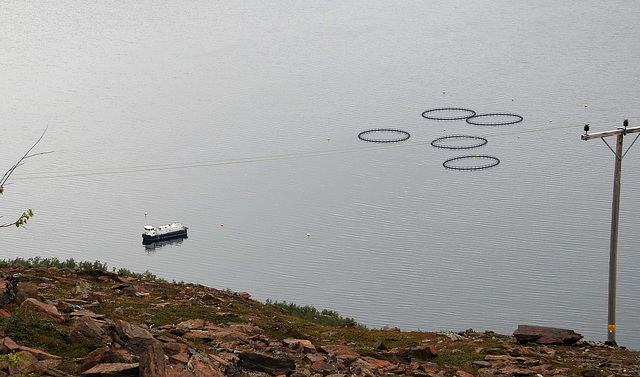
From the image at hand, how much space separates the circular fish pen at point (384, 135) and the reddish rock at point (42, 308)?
1101 inches

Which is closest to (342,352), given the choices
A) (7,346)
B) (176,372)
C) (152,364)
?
(176,372)

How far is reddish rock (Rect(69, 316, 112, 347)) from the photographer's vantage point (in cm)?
1112

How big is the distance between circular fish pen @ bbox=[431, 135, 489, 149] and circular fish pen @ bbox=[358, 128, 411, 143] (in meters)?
1.66

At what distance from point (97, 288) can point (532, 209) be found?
19.4 meters

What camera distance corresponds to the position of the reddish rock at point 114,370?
9.87 m

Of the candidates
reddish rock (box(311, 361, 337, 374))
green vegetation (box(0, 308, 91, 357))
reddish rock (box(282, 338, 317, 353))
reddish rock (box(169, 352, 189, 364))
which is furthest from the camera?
reddish rock (box(282, 338, 317, 353))

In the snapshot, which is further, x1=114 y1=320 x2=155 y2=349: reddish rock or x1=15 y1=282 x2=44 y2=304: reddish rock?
x1=15 y1=282 x2=44 y2=304: reddish rock

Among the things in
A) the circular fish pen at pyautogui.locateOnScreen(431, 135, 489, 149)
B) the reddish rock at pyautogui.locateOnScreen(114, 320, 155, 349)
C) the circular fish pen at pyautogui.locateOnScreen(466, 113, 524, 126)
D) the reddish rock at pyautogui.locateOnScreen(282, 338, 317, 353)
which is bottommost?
the reddish rock at pyautogui.locateOnScreen(282, 338, 317, 353)

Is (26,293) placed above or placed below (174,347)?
above

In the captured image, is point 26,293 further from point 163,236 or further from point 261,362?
point 163,236

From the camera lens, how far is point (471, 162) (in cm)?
3706

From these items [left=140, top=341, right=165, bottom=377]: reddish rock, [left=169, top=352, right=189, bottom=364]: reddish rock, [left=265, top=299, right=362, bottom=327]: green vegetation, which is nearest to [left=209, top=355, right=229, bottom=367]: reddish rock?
[left=169, top=352, right=189, bottom=364]: reddish rock

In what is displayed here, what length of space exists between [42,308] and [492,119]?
32.9 meters

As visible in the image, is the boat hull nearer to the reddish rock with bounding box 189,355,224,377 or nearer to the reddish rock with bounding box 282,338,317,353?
the reddish rock with bounding box 282,338,317,353
